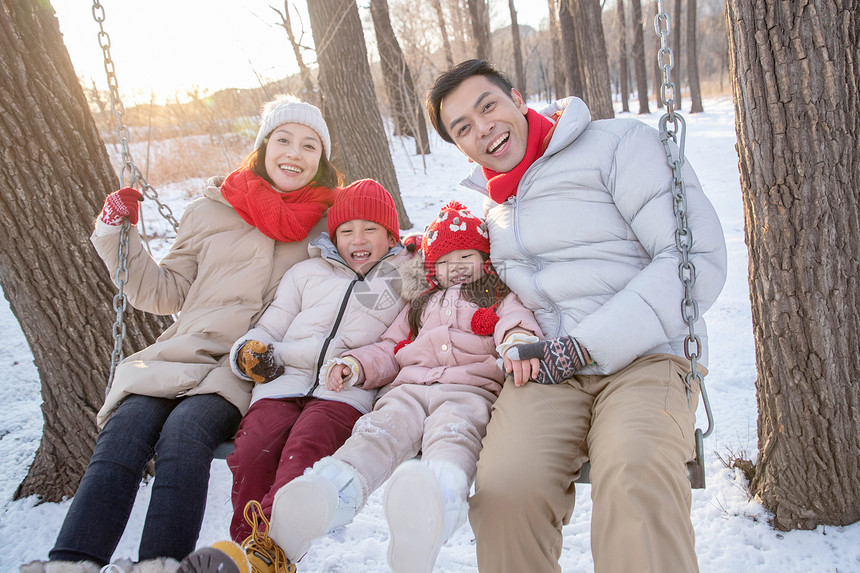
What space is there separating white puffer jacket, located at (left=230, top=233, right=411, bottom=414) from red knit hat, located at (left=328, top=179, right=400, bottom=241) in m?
0.11

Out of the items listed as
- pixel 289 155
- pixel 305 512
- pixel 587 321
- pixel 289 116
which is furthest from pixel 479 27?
pixel 305 512

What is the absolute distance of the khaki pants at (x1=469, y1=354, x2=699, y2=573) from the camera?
135 centimetres

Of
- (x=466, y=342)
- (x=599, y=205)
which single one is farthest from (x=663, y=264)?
(x=466, y=342)

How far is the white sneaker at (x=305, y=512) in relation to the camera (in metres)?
1.52

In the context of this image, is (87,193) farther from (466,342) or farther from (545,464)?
(545,464)

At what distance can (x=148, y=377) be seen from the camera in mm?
2121

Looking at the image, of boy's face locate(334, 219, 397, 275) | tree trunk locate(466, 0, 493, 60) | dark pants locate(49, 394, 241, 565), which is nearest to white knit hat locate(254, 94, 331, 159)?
boy's face locate(334, 219, 397, 275)

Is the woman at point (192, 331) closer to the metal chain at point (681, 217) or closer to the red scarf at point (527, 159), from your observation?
the red scarf at point (527, 159)

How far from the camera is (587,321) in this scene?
188 cm

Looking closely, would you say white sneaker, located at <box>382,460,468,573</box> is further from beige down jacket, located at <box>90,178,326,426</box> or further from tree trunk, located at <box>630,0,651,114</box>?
tree trunk, located at <box>630,0,651,114</box>

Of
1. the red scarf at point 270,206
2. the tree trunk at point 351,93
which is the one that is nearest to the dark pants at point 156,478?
the red scarf at point 270,206

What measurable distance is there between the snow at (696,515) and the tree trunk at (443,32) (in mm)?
14546

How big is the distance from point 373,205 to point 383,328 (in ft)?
1.89

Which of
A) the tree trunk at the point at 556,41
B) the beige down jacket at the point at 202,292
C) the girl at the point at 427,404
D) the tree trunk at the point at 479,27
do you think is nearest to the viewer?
the girl at the point at 427,404
